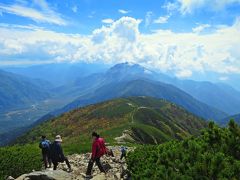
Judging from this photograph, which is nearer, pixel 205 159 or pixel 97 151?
pixel 205 159

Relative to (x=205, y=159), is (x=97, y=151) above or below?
below

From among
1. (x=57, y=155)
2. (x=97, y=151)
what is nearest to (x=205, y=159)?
(x=97, y=151)

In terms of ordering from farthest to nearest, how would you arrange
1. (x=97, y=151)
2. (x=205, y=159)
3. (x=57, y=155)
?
(x=57, y=155), (x=97, y=151), (x=205, y=159)

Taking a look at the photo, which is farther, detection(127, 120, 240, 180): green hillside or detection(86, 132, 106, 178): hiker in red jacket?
detection(86, 132, 106, 178): hiker in red jacket

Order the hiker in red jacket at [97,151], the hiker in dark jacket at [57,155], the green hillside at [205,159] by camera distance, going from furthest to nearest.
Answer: the hiker in dark jacket at [57,155] < the hiker in red jacket at [97,151] < the green hillside at [205,159]

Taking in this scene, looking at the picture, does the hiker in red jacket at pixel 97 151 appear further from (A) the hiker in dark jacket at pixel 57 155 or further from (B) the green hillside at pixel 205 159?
(B) the green hillside at pixel 205 159

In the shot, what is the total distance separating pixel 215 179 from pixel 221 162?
2.67 feet

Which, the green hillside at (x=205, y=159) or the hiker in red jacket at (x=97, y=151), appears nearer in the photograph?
the green hillside at (x=205, y=159)

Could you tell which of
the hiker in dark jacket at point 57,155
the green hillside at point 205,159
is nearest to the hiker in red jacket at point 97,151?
the hiker in dark jacket at point 57,155

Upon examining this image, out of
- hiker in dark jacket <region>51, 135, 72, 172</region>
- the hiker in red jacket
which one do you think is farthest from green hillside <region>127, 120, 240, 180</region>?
hiker in dark jacket <region>51, 135, 72, 172</region>

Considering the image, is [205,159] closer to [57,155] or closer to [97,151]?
[97,151]

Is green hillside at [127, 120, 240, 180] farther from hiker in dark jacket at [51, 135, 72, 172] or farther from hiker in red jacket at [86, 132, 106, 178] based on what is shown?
hiker in dark jacket at [51, 135, 72, 172]

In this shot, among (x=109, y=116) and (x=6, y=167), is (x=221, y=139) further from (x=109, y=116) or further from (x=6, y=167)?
(x=109, y=116)

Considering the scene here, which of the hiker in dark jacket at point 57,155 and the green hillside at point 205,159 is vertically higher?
the green hillside at point 205,159
